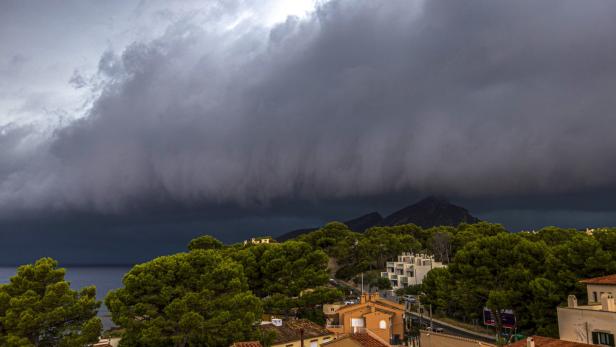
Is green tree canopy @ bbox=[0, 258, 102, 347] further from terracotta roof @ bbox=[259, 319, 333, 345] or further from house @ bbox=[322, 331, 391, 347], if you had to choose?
house @ bbox=[322, 331, 391, 347]

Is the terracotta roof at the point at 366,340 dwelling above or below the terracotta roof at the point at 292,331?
above

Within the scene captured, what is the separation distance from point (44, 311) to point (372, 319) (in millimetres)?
28708

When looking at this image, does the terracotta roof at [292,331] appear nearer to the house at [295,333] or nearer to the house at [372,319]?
the house at [295,333]

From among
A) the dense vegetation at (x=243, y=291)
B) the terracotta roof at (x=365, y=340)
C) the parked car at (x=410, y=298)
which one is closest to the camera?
the terracotta roof at (x=365, y=340)

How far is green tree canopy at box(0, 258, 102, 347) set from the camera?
33344mm

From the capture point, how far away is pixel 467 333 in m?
61.5

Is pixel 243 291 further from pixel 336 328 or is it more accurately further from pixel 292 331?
pixel 336 328

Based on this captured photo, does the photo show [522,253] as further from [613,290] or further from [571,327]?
[571,327]

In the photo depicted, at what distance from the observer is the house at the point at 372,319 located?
46897 mm

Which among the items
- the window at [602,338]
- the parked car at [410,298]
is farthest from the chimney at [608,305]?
the parked car at [410,298]

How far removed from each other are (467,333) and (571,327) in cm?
2979

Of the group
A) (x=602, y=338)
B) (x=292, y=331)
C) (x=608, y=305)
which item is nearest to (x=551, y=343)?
(x=602, y=338)

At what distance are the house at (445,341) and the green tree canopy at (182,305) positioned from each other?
1651cm

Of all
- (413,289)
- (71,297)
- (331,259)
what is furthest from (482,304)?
(331,259)
